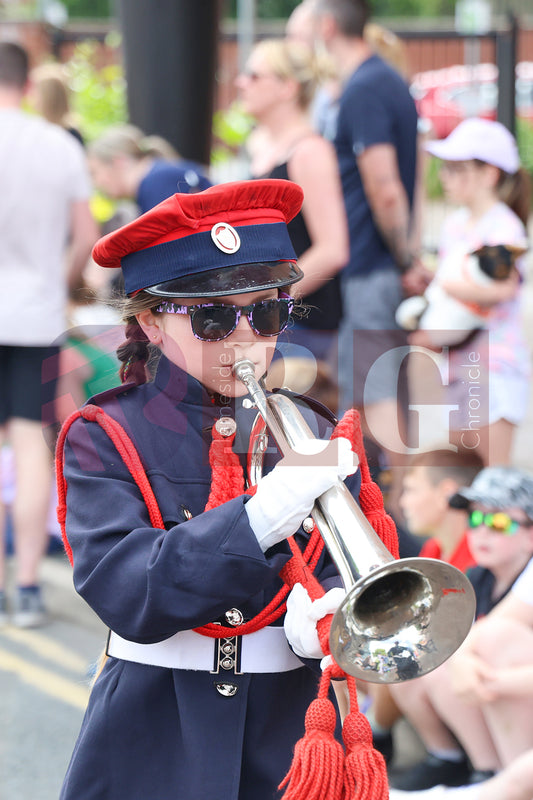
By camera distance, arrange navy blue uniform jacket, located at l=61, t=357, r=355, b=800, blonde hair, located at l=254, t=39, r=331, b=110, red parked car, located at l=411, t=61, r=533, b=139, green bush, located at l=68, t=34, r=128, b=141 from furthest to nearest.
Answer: red parked car, located at l=411, t=61, r=533, b=139 → green bush, located at l=68, t=34, r=128, b=141 → blonde hair, located at l=254, t=39, r=331, b=110 → navy blue uniform jacket, located at l=61, t=357, r=355, b=800

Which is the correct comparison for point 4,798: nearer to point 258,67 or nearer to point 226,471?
point 226,471

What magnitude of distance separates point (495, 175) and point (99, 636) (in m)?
2.22

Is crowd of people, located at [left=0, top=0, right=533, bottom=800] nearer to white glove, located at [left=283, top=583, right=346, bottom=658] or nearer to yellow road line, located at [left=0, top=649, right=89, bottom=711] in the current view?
white glove, located at [left=283, top=583, right=346, bottom=658]

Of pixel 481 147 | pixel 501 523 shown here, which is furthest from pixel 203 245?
pixel 481 147

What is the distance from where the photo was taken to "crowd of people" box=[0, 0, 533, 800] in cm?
153

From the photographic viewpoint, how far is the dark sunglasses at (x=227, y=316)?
1.57 metres

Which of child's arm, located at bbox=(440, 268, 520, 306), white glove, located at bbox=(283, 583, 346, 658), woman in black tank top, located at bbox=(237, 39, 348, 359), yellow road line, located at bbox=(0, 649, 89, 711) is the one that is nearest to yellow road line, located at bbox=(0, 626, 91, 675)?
yellow road line, located at bbox=(0, 649, 89, 711)

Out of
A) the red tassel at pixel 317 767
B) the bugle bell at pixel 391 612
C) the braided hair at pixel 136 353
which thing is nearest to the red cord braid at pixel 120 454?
the braided hair at pixel 136 353

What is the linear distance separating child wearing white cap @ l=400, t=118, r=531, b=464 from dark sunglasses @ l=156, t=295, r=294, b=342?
7.03 ft

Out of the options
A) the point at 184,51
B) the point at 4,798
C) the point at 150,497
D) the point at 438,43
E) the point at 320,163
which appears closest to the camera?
the point at 150,497

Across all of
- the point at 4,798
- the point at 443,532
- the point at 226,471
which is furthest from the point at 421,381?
the point at 226,471

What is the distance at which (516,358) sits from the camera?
12.1ft

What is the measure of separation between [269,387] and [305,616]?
1.71 feet

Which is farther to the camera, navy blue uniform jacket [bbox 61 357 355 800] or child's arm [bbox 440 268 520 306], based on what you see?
child's arm [bbox 440 268 520 306]
